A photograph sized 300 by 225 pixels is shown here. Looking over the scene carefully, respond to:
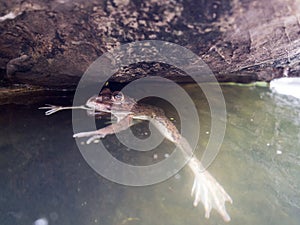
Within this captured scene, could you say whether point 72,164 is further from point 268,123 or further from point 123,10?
point 268,123

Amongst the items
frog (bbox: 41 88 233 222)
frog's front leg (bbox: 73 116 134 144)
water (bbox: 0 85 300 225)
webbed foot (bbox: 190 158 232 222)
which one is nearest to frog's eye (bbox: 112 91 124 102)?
frog (bbox: 41 88 233 222)

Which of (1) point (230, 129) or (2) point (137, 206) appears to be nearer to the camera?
Answer: (2) point (137, 206)

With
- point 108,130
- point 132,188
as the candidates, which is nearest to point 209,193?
point 132,188

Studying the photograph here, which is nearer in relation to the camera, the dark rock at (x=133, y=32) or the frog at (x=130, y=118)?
the dark rock at (x=133, y=32)

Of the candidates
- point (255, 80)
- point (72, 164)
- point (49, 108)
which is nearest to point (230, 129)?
point (255, 80)

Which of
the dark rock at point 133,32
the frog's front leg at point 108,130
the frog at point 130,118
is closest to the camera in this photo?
the dark rock at point 133,32

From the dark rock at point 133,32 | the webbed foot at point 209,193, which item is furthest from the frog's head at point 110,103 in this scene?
the webbed foot at point 209,193

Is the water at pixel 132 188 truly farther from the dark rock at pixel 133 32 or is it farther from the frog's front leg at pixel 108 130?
the dark rock at pixel 133 32

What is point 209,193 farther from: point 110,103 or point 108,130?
point 110,103
